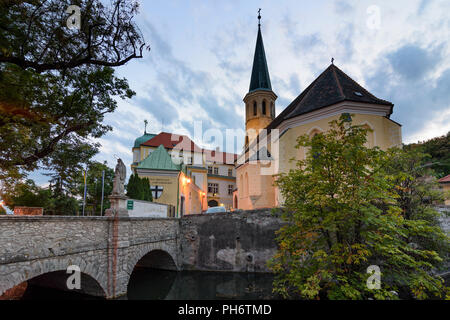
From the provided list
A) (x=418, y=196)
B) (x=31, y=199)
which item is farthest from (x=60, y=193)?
(x=418, y=196)

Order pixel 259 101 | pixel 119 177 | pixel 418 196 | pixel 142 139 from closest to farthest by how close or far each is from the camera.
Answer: pixel 119 177, pixel 418 196, pixel 259 101, pixel 142 139

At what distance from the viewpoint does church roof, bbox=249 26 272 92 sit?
32812 mm

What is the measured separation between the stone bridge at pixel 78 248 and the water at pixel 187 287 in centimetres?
73

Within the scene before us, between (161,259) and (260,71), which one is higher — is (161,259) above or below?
below

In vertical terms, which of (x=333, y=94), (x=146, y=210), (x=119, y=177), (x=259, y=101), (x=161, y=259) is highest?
(x=259, y=101)

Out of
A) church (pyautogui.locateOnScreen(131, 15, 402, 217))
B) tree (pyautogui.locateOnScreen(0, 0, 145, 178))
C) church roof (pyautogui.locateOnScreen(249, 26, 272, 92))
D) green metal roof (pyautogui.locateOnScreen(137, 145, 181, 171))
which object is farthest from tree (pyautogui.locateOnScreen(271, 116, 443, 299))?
church roof (pyautogui.locateOnScreen(249, 26, 272, 92))

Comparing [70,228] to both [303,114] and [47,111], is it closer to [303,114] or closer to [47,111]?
[47,111]

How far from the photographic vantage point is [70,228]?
762 centimetres

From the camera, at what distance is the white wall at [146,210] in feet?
38.5

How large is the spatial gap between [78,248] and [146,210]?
198 inches

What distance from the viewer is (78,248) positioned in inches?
308

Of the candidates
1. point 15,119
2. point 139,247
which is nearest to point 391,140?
point 139,247

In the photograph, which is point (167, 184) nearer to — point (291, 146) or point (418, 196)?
point (291, 146)
